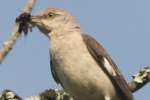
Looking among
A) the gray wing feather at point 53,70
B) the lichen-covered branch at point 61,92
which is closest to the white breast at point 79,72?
the gray wing feather at point 53,70

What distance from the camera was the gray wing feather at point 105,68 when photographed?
24.0ft

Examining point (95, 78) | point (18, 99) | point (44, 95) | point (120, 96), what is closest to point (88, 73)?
point (95, 78)

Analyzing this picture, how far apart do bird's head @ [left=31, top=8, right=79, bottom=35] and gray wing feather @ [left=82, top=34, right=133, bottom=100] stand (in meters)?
0.45

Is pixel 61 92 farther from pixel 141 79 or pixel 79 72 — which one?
pixel 79 72

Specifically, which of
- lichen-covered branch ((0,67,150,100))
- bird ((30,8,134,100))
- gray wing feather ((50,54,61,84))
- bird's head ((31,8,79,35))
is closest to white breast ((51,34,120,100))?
bird ((30,8,134,100))

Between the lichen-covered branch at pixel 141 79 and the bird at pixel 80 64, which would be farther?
the bird at pixel 80 64

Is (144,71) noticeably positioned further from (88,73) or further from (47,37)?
(47,37)

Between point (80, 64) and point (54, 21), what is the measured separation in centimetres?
135

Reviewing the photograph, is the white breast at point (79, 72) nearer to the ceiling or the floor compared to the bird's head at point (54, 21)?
nearer to the floor

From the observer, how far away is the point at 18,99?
4395 millimetres

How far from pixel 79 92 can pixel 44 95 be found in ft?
7.27

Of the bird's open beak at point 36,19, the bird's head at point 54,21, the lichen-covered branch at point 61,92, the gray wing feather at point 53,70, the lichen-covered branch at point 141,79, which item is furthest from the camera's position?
the bird's head at point 54,21

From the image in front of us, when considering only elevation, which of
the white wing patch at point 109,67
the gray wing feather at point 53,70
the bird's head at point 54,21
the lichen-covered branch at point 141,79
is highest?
the bird's head at point 54,21

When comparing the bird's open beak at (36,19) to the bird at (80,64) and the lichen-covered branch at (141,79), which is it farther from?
the lichen-covered branch at (141,79)
